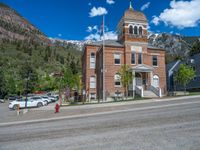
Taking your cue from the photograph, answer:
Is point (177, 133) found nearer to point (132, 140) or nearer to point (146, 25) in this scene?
point (132, 140)

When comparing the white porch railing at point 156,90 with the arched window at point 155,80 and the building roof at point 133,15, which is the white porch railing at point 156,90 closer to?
the arched window at point 155,80

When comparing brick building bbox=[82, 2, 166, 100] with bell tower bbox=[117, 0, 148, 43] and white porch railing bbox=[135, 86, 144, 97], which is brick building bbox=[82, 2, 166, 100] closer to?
bell tower bbox=[117, 0, 148, 43]

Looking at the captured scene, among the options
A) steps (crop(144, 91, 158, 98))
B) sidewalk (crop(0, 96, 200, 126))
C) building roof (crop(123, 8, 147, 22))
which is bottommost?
sidewalk (crop(0, 96, 200, 126))

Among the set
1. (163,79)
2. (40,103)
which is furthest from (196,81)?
(40,103)

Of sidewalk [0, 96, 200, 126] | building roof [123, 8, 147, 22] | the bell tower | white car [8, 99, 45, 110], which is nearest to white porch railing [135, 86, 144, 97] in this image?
the bell tower

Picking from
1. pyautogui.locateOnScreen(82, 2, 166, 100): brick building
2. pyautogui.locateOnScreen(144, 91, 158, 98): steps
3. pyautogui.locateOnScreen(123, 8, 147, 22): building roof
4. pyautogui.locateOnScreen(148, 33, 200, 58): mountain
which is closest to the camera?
pyautogui.locateOnScreen(144, 91, 158, 98): steps

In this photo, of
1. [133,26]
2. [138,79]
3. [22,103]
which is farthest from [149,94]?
[22,103]

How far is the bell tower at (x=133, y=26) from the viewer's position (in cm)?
3722

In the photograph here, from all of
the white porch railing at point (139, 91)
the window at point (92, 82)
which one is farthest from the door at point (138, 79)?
the window at point (92, 82)

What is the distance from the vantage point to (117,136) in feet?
30.1

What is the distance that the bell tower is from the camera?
37219mm

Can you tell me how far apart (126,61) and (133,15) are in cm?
818

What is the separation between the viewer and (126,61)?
120 ft

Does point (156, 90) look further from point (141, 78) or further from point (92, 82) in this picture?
point (92, 82)
